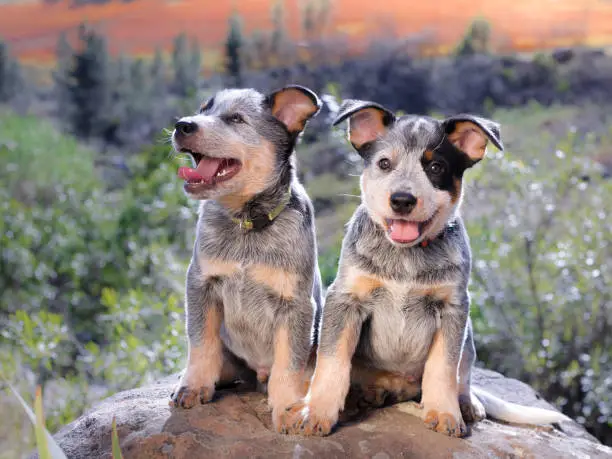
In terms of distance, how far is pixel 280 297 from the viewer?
12.6 ft

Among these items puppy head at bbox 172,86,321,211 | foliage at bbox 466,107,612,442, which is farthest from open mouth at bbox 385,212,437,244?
foliage at bbox 466,107,612,442

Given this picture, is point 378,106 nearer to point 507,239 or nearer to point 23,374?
point 507,239

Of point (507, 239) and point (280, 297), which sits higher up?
point (280, 297)

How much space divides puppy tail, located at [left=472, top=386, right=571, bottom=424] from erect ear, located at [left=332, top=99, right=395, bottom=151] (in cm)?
155

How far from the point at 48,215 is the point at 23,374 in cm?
284

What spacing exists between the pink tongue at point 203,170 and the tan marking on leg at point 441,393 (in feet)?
4.43

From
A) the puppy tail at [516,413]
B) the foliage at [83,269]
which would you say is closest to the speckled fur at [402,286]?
the puppy tail at [516,413]

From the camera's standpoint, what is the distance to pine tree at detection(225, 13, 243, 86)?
9.70 m

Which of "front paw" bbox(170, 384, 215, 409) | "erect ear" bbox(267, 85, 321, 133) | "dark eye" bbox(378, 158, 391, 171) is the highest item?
"erect ear" bbox(267, 85, 321, 133)

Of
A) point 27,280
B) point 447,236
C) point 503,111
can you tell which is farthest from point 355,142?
point 503,111

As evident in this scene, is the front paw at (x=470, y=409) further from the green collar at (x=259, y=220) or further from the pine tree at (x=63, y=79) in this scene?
the pine tree at (x=63, y=79)

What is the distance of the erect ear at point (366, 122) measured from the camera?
3.71 meters

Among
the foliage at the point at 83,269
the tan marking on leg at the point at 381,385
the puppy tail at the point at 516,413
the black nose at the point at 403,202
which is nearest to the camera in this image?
the black nose at the point at 403,202

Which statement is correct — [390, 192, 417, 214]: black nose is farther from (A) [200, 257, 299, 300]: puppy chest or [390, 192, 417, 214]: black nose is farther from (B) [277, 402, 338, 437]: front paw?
(B) [277, 402, 338, 437]: front paw
